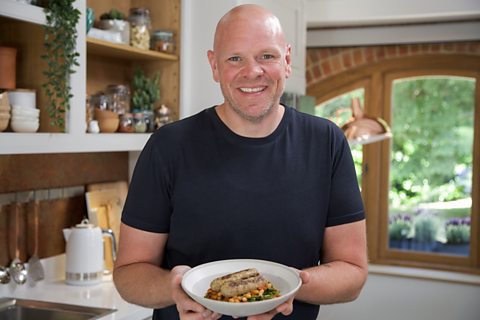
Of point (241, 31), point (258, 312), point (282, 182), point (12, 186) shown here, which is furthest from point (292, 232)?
point (12, 186)

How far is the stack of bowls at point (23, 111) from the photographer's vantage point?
2.20m

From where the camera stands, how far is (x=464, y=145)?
4223mm

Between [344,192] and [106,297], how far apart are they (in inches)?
52.6

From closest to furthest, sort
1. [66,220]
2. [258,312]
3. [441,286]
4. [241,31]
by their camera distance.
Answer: [258,312], [241,31], [66,220], [441,286]

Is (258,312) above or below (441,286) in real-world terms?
above

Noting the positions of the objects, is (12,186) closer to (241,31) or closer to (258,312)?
(241,31)

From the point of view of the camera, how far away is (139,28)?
2908mm

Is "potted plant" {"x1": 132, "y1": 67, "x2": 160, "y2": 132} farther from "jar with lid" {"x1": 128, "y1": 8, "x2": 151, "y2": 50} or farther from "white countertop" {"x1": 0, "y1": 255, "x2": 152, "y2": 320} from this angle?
"white countertop" {"x1": 0, "y1": 255, "x2": 152, "y2": 320}

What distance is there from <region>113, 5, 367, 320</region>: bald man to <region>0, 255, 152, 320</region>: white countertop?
0.84m

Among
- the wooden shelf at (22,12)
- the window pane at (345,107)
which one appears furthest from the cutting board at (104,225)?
the window pane at (345,107)

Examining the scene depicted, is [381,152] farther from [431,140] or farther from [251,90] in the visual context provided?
[251,90]

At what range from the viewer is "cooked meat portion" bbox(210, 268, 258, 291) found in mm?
1395

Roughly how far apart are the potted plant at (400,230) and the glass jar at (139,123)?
7.15 ft

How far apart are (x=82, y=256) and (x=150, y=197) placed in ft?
4.28
